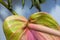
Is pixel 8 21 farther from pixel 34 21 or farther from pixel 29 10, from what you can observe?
pixel 29 10

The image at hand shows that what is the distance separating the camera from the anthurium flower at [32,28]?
760 mm

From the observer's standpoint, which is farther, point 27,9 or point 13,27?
point 27,9

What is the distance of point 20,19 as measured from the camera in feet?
2.61

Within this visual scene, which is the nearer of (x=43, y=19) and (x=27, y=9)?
(x=43, y=19)

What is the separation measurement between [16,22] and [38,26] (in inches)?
4.5

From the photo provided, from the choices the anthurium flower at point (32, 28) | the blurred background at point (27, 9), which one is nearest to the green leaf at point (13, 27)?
the anthurium flower at point (32, 28)

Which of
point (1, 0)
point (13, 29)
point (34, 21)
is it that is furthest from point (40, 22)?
point (1, 0)

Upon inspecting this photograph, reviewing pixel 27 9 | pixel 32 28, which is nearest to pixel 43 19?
pixel 32 28

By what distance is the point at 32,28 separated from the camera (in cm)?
80

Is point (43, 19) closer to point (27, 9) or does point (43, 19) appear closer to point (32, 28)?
point (32, 28)

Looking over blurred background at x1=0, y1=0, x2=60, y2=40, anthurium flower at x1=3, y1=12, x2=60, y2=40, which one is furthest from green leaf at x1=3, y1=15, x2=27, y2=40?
blurred background at x1=0, y1=0, x2=60, y2=40

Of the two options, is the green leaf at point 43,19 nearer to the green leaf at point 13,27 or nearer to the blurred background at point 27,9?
the green leaf at point 13,27

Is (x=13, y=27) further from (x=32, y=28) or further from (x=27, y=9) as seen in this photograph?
(x=27, y=9)

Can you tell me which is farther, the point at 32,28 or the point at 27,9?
the point at 27,9
